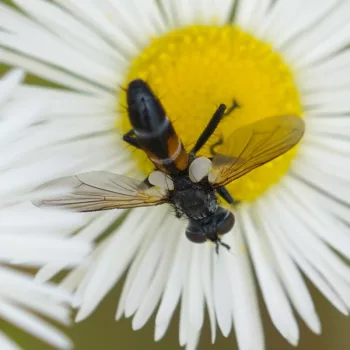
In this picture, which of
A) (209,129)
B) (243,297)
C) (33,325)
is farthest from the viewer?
(243,297)

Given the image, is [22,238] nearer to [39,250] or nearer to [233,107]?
[39,250]

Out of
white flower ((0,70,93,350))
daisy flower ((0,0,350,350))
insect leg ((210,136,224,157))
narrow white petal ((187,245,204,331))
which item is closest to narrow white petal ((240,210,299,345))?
daisy flower ((0,0,350,350))

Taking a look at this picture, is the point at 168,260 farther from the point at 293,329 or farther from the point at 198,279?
the point at 293,329

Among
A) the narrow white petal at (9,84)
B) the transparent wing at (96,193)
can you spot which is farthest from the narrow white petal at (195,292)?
the narrow white petal at (9,84)

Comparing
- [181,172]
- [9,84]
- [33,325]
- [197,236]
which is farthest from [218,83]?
[33,325]

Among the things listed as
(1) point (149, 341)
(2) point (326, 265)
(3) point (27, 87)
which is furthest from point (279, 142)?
(1) point (149, 341)

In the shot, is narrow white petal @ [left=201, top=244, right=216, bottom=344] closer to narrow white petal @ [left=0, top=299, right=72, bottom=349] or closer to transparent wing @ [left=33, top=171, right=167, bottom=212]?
transparent wing @ [left=33, top=171, right=167, bottom=212]

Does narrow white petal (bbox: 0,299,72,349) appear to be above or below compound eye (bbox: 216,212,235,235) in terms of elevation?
below
